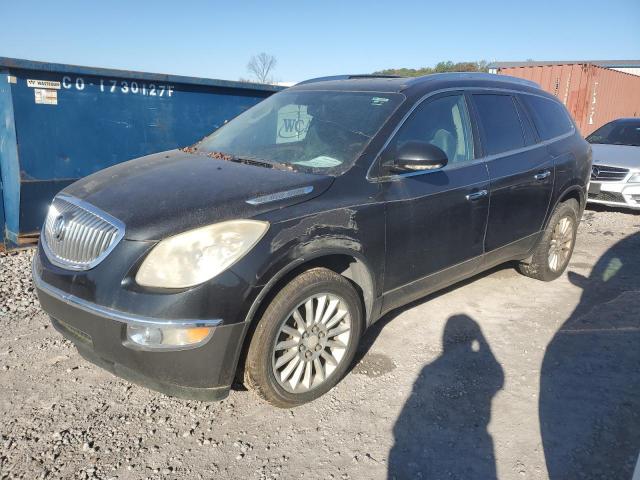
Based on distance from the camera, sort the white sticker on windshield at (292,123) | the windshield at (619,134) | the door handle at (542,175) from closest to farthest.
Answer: the white sticker on windshield at (292,123), the door handle at (542,175), the windshield at (619,134)

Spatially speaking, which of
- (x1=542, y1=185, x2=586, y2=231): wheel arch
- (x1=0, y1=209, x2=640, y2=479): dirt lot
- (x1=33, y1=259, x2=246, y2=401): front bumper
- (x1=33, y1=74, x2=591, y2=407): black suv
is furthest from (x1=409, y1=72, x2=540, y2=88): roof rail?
(x1=33, y1=259, x2=246, y2=401): front bumper

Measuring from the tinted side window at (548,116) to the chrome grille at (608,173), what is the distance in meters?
3.86

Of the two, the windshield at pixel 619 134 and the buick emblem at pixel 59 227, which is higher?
the windshield at pixel 619 134

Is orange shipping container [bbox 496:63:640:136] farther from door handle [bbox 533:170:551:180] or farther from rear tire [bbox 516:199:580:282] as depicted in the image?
door handle [bbox 533:170:551:180]

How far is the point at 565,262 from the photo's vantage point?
505 centimetres

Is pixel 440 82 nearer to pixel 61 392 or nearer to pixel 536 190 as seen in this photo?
pixel 536 190

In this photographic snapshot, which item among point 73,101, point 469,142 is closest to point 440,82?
point 469,142

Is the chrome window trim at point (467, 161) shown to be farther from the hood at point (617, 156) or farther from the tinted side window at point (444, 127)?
the hood at point (617, 156)

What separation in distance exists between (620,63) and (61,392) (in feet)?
121

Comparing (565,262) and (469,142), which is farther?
(565,262)

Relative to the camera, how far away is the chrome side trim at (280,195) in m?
2.52

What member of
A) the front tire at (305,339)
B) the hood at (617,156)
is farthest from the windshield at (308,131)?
the hood at (617,156)

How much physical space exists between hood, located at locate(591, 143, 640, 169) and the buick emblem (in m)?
Result: 7.91

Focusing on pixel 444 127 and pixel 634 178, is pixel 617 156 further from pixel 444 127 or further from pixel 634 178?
pixel 444 127
